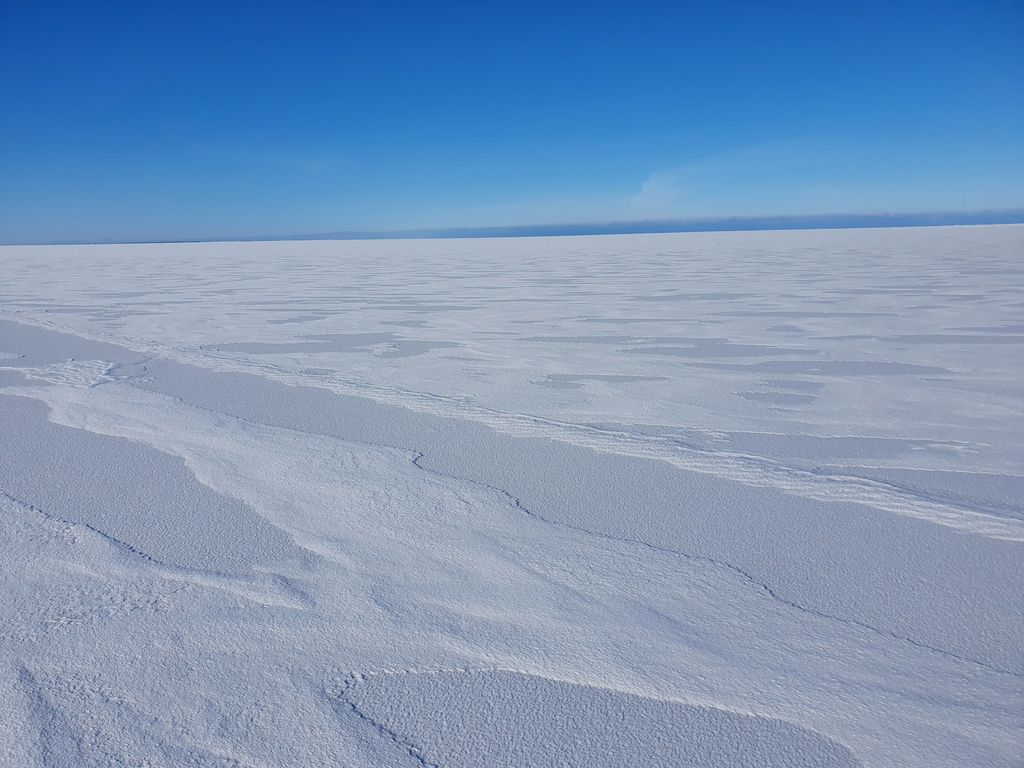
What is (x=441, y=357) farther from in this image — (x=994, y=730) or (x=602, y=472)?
(x=994, y=730)

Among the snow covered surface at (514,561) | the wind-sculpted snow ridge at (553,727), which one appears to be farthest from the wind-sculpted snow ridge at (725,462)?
the wind-sculpted snow ridge at (553,727)

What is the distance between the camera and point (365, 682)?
171 centimetres

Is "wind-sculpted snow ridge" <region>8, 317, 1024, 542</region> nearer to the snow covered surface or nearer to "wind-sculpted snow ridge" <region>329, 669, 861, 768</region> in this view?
the snow covered surface

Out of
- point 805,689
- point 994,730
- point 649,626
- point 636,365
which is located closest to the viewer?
point 994,730

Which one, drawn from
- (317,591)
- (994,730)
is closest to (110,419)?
(317,591)

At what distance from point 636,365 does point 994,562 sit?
3018mm

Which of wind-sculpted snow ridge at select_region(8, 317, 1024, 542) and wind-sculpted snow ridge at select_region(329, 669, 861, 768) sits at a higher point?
wind-sculpted snow ridge at select_region(8, 317, 1024, 542)

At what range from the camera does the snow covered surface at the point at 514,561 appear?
1.57 meters

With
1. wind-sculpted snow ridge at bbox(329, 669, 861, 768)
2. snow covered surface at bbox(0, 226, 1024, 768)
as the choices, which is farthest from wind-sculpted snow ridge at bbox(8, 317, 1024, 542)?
wind-sculpted snow ridge at bbox(329, 669, 861, 768)

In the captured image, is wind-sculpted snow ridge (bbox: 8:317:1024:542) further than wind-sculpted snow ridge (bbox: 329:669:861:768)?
Yes

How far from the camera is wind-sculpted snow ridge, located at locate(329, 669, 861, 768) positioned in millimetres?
1485

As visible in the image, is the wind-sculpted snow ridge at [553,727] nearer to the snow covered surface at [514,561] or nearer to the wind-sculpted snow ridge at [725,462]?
the snow covered surface at [514,561]

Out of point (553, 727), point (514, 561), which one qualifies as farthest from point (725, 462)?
point (553, 727)

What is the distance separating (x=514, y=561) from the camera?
2309 mm
